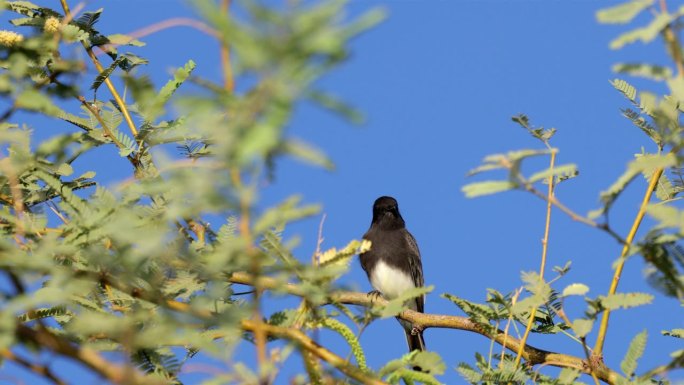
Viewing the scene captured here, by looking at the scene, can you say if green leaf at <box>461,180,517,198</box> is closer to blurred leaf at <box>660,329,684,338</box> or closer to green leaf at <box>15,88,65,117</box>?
green leaf at <box>15,88,65,117</box>

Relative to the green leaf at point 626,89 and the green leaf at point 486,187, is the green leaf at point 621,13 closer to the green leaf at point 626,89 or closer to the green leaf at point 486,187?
the green leaf at point 486,187

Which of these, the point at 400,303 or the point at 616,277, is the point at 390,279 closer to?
the point at 616,277

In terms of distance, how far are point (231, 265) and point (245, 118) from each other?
67 cm

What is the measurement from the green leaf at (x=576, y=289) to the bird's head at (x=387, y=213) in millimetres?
6411

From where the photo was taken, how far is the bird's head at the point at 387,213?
962 centimetres

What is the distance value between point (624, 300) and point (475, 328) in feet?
4.70

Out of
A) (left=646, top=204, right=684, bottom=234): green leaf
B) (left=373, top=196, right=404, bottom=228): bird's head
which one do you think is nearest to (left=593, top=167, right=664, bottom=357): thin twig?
(left=646, top=204, right=684, bottom=234): green leaf

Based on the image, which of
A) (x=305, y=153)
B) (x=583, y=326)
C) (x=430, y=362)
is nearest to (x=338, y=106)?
(x=305, y=153)

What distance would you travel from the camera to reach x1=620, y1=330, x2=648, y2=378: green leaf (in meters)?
3.08

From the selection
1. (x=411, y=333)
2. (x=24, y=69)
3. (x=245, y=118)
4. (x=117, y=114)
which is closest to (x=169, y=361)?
(x=24, y=69)

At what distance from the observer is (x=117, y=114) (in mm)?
4559

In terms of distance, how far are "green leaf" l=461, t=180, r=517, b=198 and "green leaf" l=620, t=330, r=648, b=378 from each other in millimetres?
1037

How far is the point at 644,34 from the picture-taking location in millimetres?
2014

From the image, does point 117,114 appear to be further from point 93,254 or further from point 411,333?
point 411,333
